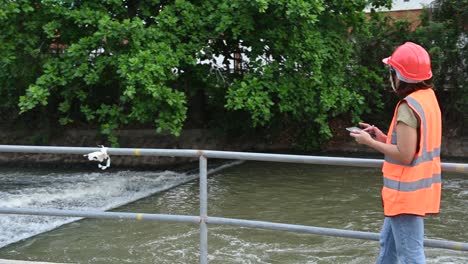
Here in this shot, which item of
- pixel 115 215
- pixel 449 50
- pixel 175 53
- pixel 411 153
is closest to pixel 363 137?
pixel 411 153

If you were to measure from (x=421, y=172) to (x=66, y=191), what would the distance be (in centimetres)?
1064

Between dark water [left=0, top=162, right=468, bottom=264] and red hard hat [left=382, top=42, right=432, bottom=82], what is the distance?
464 centimetres

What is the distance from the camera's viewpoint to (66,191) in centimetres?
1268

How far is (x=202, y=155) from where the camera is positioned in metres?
3.98

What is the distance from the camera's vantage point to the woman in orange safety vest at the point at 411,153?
10.3 ft

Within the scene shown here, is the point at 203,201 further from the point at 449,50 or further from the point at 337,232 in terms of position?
the point at 449,50

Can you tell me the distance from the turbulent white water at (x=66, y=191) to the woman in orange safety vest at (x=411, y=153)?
6.79m

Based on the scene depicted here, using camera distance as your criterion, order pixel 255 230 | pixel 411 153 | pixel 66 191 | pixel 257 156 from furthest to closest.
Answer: pixel 66 191 → pixel 255 230 → pixel 257 156 → pixel 411 153

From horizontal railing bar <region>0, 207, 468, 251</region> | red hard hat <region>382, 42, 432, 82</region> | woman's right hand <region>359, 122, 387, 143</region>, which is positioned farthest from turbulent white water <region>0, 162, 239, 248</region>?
red hard hat <region>382, 42, 432, 82</region>

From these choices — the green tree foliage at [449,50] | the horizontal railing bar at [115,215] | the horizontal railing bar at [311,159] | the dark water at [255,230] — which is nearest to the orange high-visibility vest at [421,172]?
the horizontal railing bar at [311,159]

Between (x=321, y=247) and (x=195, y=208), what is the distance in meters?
3.31

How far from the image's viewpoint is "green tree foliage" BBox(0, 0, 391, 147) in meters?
12.1

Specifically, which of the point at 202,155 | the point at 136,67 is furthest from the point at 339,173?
the point at 202,155

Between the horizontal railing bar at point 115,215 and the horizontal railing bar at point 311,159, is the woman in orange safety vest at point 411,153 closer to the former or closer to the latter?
the horizontal railing bar at point 311,159
